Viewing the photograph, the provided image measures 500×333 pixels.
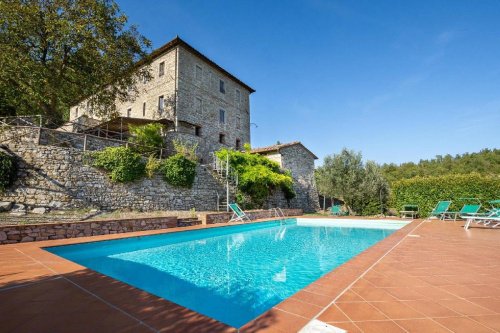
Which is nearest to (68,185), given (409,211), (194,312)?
(194,312)

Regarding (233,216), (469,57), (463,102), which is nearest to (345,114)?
(463,102)

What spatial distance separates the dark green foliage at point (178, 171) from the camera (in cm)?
1184

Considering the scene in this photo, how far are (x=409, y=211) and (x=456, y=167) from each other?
126ft

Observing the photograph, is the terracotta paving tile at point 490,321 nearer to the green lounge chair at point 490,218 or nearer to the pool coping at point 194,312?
the pool coping at point 194,312

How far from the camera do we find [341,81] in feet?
48.5

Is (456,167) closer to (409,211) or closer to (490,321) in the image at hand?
(409,211)

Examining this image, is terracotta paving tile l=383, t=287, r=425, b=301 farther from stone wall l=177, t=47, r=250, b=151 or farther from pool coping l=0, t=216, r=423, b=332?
stone wall l=177, t=47, r=250, b=151

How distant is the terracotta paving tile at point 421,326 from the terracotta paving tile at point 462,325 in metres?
0.07

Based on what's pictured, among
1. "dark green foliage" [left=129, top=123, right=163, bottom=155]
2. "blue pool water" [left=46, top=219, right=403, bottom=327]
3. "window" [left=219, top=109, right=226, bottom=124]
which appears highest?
"window" [left=219, top=109, right=226, bottom=124]

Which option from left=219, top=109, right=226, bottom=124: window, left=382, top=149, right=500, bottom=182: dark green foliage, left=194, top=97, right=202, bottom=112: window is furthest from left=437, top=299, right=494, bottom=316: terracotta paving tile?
left=382, top=149, right=500, bottom=182: dark green foliage

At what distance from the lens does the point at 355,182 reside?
14.8 m

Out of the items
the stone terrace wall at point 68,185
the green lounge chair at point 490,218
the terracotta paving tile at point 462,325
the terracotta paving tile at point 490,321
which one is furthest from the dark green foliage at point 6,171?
the green lounge chair at point 490,218

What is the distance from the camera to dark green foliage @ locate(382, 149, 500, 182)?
3768 cm

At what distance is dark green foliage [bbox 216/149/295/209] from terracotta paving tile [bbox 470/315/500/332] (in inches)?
495
